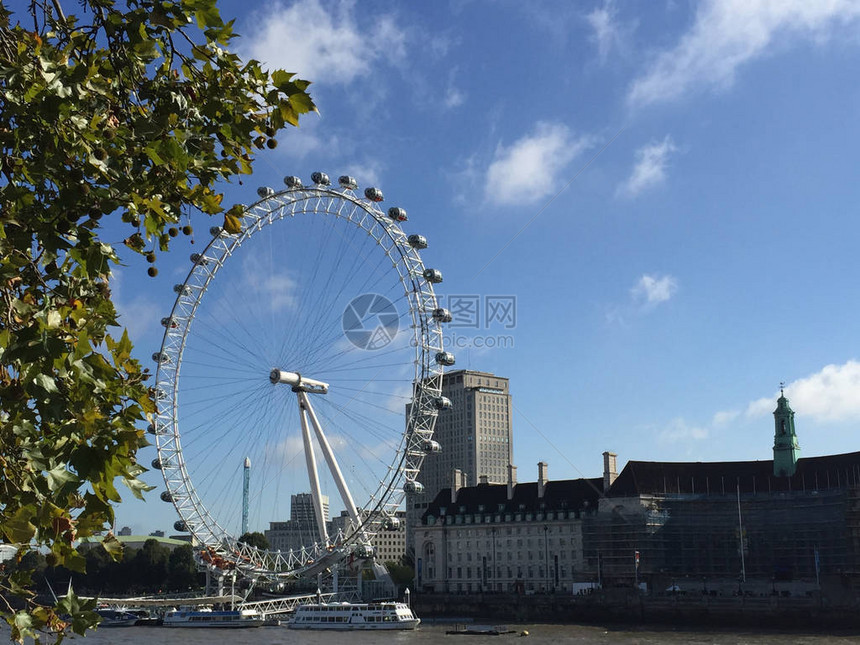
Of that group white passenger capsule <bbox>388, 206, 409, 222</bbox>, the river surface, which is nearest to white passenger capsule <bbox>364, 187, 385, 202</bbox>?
white passenger capsule <bbox>388, 206, 409, 222</bbox>

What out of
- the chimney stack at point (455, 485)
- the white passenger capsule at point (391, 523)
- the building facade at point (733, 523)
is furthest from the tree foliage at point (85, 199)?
the chimney stack at point (455, 485)

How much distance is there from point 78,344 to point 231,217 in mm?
2457

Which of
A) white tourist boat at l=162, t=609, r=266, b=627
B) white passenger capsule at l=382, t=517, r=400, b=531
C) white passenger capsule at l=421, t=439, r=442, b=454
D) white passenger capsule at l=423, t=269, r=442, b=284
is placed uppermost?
white passenger capsule at l=423, t=269, r=442, b=284

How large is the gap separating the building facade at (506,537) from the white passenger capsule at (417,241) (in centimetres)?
6488

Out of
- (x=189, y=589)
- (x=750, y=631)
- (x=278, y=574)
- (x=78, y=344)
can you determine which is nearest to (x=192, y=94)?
(x=78, y=344)

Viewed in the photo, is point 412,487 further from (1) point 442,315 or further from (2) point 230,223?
(2) point 230,223

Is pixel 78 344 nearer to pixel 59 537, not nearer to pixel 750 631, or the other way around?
pixel 59 537

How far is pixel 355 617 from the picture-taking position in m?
102

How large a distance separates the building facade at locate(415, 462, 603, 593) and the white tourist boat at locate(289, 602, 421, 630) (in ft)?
114

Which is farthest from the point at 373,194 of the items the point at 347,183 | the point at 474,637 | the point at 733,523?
the point at 733,523

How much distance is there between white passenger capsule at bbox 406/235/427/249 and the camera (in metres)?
78.1

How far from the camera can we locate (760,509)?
116m

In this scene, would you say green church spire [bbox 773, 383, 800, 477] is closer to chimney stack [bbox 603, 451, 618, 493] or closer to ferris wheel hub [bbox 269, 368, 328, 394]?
chimney stack [bbox 603, 451, 618, 493]

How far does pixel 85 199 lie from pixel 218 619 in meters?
111
